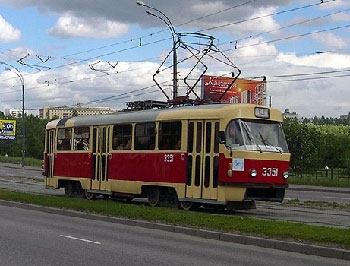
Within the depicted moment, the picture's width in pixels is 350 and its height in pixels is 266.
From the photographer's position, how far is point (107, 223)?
15781mm

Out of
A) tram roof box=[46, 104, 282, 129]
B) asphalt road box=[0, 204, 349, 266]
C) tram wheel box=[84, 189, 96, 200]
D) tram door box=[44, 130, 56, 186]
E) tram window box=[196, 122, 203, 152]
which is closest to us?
asphalt road box=[0, 204, 349, 266]

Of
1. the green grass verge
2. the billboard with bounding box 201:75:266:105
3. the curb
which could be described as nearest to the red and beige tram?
the green grass verge

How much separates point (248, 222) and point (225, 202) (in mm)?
3291

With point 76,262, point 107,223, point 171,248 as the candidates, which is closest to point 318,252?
point 171,248

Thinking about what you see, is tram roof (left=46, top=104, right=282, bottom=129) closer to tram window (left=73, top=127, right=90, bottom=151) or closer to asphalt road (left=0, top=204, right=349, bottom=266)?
tram window (left=73, top=127, right=90, bottom=151)

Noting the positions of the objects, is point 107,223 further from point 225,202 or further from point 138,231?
point 225,202

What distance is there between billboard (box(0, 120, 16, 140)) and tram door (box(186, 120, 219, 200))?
94.7 m

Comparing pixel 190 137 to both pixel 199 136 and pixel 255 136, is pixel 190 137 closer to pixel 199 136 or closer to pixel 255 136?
pixel 199 136

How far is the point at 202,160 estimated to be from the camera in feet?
58.6

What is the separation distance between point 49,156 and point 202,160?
405 inches

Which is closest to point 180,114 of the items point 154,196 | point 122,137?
point 154,196

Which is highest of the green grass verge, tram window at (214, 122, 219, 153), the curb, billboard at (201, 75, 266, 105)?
billboard at (201, 75, 266, 105)

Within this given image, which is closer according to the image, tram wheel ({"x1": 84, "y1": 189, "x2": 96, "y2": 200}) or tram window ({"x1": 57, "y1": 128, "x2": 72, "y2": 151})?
tram wheel ({"x1": 84, "y1": 189, "x2": 96, "y2": 200})

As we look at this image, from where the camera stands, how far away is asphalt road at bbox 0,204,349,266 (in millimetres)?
9867
